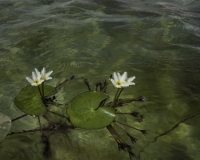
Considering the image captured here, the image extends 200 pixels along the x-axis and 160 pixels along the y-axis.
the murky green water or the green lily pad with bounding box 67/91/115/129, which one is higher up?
the green lily pad with bounding box 67/91/115/129

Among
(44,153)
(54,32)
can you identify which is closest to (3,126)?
(44,153)

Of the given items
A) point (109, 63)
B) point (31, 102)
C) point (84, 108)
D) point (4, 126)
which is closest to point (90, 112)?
point (84, 108)

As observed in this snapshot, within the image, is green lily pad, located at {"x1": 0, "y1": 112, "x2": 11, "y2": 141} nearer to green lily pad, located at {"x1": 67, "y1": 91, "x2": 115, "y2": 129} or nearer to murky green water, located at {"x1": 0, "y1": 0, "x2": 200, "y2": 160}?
murky green water, located at {"x1": 0, "y1": 0, "x2": 200, "y2": 160}

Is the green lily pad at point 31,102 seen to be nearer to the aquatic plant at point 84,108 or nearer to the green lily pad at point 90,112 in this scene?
the aquatic plant at point 84,108

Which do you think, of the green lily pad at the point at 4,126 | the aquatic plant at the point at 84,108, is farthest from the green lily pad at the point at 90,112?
the green lily pad at the point at 4,126

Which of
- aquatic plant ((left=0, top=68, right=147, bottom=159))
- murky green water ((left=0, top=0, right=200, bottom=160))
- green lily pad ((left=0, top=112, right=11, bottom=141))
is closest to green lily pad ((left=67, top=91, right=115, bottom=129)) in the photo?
aquatic plant ((left=0, top=68, right=147, bottom=159))

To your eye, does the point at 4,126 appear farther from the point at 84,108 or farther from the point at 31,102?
the point at 84,108

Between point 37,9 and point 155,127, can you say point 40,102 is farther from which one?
point 37,9
